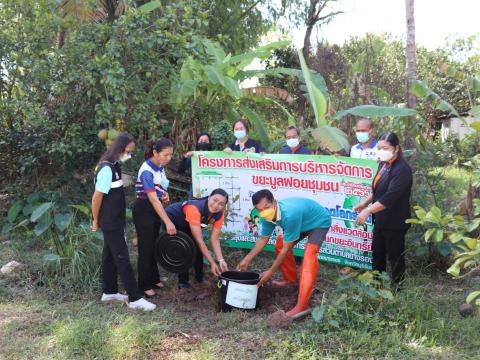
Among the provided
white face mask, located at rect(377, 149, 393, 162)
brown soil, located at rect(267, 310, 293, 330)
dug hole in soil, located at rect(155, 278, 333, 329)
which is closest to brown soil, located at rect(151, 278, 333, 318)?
dug hole in soil, located at rect(155, 278, 333, 329)

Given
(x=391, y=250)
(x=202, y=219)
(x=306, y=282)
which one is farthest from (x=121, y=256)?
(x=391, y=250)

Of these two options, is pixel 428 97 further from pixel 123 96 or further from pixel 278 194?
pixel 123 96

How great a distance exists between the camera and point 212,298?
15.6 feet

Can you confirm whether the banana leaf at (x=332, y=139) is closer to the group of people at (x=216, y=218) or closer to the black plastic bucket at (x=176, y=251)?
the group of people at (x=216, y=218)

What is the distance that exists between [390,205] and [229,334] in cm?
186

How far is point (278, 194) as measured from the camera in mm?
5734

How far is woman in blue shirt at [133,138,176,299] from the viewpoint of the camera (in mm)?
4516

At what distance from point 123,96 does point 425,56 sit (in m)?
15.6

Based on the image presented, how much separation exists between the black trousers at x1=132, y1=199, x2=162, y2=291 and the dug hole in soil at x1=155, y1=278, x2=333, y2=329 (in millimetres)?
268

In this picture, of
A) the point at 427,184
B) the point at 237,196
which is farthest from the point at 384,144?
the point at 237,196

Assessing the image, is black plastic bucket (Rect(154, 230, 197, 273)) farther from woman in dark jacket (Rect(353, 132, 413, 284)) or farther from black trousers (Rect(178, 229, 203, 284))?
woman in dark jacket (Rect(353, 132, 413, 284))

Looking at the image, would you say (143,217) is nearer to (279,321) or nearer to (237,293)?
(237,293)

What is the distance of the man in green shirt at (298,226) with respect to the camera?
13.4 feet

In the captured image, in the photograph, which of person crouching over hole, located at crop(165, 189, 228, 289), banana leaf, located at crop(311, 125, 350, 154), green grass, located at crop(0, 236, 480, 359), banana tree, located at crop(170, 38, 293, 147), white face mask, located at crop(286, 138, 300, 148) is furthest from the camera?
banana tree, located at crop(170, 38, 293, 147)
